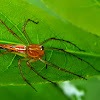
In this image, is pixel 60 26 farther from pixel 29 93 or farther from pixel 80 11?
pixel 29 93

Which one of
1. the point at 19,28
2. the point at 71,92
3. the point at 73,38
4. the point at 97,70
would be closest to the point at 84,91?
the point at 71,92

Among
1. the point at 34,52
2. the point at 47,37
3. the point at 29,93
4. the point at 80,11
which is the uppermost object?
the point at 80,11

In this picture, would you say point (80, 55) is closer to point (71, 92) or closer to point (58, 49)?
point (58, 49)

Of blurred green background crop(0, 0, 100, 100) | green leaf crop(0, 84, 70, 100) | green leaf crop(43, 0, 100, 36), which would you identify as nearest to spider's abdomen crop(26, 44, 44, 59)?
blurred green background crop(0, 0, 100, 100)

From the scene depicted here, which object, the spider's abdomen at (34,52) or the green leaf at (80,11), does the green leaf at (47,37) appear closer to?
the green leaf at (80,11)

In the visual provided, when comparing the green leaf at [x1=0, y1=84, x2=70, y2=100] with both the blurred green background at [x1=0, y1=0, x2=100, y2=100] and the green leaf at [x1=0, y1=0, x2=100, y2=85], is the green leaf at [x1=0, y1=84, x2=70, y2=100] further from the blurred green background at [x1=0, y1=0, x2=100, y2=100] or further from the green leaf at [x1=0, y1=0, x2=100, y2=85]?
the green leaf at [x1=0, y1=0, x2=100, y2=85]

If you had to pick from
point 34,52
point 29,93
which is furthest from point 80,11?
point 29,93

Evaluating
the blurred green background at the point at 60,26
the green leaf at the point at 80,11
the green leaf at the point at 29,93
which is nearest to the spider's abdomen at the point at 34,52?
the blurred green background at the point at 60,26
